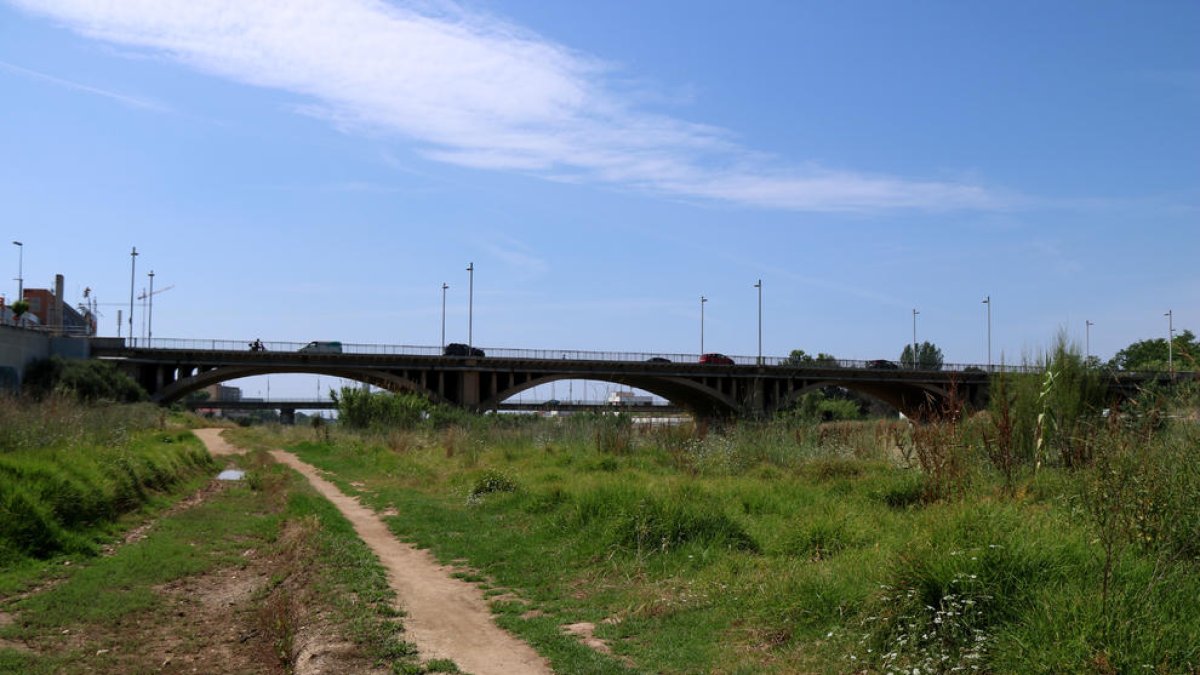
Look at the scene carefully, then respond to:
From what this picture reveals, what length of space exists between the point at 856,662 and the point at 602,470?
1297 centimetres

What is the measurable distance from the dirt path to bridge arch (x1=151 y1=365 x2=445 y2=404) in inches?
2051

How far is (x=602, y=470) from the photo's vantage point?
19.1m

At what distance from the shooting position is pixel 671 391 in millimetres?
79188

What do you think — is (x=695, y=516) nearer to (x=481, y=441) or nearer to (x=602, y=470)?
(x=602, y=470)

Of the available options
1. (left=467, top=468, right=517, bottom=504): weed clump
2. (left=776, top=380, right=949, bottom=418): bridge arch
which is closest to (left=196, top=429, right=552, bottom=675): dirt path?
(left=467, top=468, right=517, bottom=504): weed clump

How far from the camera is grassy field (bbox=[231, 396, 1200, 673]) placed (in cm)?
579

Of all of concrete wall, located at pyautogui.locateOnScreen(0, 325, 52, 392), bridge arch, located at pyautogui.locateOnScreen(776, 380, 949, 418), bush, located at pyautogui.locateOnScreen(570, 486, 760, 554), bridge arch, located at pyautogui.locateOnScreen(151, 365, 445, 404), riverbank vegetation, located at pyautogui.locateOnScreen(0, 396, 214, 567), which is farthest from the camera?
bridge arch, located at pyautogui.locateOnScreen(776, 380, 949, 418)

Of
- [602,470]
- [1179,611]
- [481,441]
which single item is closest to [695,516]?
[1179,611]

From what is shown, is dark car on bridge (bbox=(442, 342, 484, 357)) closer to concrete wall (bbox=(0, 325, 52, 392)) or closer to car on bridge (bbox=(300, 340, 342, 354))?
car on bridge (bbox=(300, 340, 342, 354))

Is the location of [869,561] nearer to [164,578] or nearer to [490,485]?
[164,578]

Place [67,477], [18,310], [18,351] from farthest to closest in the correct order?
1. [18,310]
2. [18,351]
3. [67,477]

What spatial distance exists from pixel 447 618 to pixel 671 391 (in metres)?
70.9

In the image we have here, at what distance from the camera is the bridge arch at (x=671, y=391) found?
69.4 metres

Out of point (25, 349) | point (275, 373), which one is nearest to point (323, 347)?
point (275, 373)
